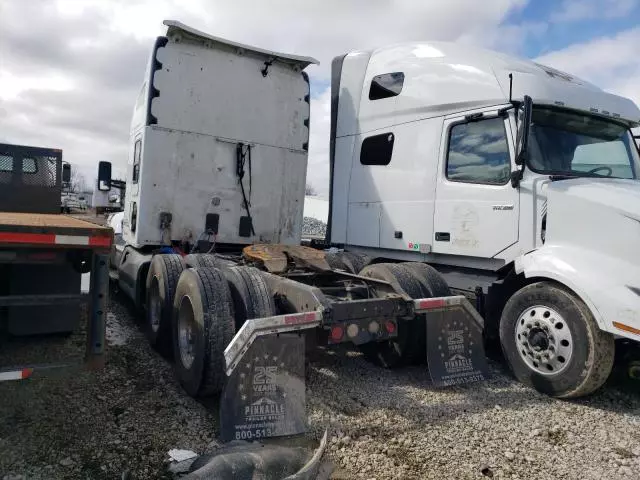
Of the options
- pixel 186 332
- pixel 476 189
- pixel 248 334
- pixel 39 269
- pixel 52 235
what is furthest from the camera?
pixel 476 189

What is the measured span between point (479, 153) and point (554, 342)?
217cm

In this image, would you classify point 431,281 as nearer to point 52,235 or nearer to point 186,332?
point 186,332

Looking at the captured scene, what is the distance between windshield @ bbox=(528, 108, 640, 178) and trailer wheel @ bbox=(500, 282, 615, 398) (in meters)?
1.37

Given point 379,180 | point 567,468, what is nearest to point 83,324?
point 379,180

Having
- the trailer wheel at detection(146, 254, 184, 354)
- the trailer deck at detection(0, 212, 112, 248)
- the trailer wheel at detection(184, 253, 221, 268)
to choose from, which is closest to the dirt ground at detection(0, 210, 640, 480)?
the trailer wheel at detection(146, 254, 184, 354)

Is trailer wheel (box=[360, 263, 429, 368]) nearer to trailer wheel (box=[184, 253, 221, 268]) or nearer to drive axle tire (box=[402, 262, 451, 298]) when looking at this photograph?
drive axle tire (box=[402, 262, 451, 298])

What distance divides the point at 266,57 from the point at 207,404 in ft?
15.7

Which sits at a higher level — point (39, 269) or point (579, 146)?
point (579, 146)

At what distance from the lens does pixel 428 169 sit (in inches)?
235

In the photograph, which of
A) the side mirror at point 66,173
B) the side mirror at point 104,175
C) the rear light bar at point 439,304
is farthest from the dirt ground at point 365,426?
the side mirror at point 104,175

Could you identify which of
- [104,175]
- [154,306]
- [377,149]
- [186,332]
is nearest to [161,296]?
[154,306]

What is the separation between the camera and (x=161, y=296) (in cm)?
513

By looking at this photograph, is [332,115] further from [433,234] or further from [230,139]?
[433,234]

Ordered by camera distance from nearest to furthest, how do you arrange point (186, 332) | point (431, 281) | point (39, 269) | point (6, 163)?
1. point (39, 269)
2. point (186, 332)
3. point (431, 281)
4. point (6, 163)
